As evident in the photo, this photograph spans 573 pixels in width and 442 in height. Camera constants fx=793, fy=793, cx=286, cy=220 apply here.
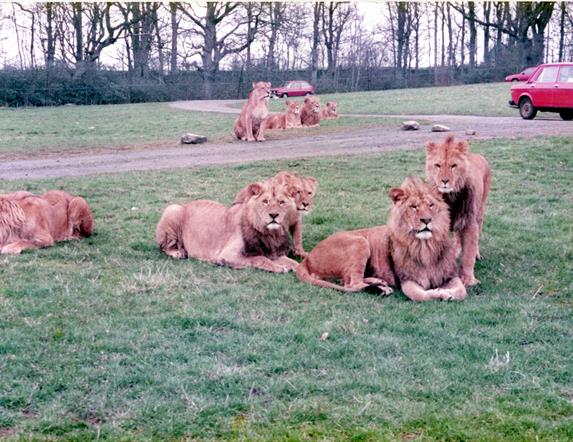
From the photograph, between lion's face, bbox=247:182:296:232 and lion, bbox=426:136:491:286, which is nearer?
lion, bbox=426:136:491:286

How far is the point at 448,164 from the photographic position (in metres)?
7.35

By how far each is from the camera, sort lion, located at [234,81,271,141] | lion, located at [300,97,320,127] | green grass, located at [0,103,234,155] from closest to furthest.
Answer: green grass, located at [0,103,234,155], lion, located at [234,81,271,141], lion, located at [300,97,320,127]

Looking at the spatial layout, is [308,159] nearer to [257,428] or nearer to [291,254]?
[291,254]

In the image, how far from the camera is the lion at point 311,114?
26.2m

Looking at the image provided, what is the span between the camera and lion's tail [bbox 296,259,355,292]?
730cm

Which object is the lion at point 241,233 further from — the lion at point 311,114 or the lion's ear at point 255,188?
the lion at point 311,114

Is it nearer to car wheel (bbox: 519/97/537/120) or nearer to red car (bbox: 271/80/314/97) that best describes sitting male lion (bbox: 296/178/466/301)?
car wheel (bbox: 519/97/537/120)

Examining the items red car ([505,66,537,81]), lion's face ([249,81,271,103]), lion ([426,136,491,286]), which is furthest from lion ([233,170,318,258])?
red car ([505,66,537,81])

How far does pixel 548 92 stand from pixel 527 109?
103 cm

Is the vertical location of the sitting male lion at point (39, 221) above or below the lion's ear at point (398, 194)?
below

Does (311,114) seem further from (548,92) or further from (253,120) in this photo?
(548,92)

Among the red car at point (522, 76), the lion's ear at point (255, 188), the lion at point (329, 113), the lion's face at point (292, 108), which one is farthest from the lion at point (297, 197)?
the red car at point (522, 76)

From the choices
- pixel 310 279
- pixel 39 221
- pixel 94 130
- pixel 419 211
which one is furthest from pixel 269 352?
pixel 94 130

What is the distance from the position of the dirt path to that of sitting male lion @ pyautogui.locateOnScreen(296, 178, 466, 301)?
9.11 m
